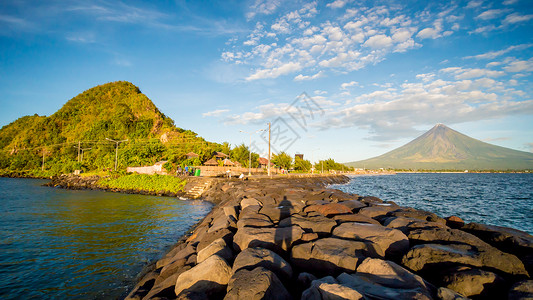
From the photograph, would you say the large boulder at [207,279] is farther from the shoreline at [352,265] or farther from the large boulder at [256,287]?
the large boulder at [256,287]

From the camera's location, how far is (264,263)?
16.2 ft

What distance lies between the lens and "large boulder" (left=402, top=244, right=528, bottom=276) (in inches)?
186

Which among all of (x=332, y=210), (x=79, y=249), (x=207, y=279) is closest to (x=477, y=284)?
(x=207, y=279)

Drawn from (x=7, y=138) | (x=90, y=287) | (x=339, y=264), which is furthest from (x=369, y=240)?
(x=7, y=138)

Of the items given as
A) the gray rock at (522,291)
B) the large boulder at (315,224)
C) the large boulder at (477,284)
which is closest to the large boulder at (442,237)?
the large boulder at (477,284)

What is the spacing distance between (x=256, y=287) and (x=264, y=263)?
111cm

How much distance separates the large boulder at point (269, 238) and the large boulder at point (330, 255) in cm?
66

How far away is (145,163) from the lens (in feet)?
203

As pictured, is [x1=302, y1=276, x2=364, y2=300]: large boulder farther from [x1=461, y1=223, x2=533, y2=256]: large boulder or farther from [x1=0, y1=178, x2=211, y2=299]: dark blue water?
[x1=0, y1=178, x2=211, y2=299]: dark blue water

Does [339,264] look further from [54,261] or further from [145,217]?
[145,217]

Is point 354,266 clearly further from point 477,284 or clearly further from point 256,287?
point 256,287

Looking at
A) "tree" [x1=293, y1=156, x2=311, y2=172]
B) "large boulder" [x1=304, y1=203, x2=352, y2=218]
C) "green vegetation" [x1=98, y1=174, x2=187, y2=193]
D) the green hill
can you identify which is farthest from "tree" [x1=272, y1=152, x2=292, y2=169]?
"large boulder" [x1=304, y1=203, x2=352, y2=218]

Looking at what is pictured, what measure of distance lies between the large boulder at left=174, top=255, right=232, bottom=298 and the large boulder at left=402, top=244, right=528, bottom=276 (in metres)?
3.78

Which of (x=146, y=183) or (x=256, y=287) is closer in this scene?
(x=256, y=287)
